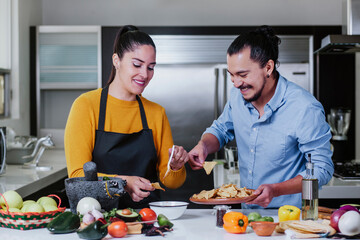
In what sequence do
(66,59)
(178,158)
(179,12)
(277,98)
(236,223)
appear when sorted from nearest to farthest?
(236,223) → (178,158) → (277,98) → (66,59) → (179,12)

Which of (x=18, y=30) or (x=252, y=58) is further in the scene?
(x=18, y=30)

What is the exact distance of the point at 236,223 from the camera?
1594mm

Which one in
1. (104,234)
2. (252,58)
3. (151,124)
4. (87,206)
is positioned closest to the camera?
(104,234)

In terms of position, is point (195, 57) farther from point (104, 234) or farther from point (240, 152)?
point (104, 234)

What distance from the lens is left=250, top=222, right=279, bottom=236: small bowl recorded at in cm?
156

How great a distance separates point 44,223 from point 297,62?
12.2 ft

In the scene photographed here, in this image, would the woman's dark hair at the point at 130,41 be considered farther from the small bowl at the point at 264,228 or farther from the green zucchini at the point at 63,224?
the small bowl at the point at 264,228

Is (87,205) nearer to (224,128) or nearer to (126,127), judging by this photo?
(126,127)

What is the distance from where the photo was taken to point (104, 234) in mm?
1503

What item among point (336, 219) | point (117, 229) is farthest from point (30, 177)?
point (336, 219)

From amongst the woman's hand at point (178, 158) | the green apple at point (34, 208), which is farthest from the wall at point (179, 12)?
the green apple at point (34, 208)

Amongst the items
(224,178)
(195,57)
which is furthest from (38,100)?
(224,178)

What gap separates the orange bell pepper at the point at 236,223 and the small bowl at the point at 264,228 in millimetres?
40

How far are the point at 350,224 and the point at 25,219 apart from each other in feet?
3.81
